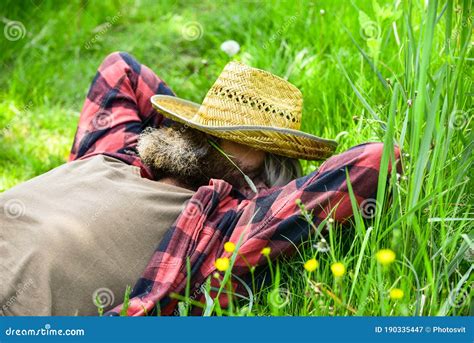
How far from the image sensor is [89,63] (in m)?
5.03

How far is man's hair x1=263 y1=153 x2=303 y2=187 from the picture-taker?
10.1 feet

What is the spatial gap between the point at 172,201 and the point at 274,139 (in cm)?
44

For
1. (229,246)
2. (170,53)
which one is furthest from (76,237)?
(170,53)

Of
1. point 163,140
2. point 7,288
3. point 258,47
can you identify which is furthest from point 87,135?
point 258,47

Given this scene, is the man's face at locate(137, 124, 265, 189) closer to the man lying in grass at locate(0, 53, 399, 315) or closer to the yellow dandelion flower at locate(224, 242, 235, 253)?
the man lying in grass at locate(0, 53, 399, 315)

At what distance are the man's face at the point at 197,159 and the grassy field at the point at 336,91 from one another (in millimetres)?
489

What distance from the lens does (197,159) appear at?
3.03 m

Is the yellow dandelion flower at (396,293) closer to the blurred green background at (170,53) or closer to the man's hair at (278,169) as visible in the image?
the man's hair at (278,169)

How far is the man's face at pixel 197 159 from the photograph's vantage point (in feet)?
9.93

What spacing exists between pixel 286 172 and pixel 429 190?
2.81 feet

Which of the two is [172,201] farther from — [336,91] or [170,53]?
[170,53]

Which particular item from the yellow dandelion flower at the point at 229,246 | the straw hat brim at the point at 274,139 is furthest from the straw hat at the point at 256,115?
the yellow dandelion flower at the point at 229,246

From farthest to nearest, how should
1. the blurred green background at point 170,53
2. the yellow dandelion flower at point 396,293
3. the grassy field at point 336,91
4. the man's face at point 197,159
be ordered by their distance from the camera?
1. the blurred green background at point 170,53
2. the man's face at point 197,159
3. the grassy field at point 336,91
4. the yellow dandelion flower at point 396,293

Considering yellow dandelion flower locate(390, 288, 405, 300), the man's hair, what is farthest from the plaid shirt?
yellow dandelion flower locate(390, 288, 405, 300)
